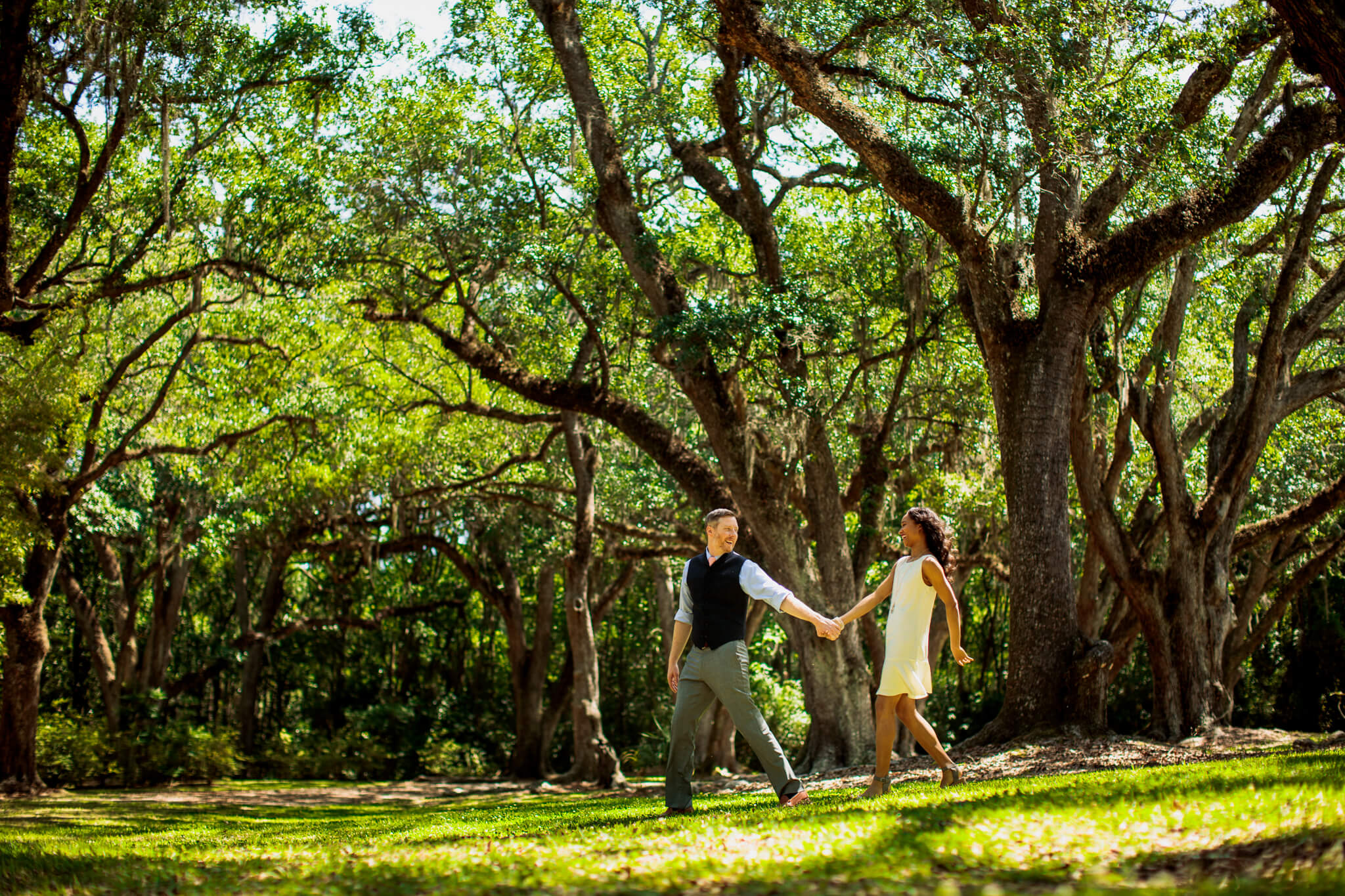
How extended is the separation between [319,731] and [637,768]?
25.9 feet

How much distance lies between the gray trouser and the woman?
2.18ft

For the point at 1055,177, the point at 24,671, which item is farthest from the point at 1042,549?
the point at 24,671

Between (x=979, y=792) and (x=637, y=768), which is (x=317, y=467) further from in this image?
(x=979, y=792)

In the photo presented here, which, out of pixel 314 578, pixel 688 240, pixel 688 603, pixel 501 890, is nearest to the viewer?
pixel 501 890

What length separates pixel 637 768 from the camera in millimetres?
25297

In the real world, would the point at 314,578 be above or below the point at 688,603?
above

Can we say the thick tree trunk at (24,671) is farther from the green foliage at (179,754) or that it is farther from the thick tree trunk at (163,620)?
the thick tree trunk at (163,620)

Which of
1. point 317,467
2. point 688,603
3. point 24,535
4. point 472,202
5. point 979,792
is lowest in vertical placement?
point 979,792

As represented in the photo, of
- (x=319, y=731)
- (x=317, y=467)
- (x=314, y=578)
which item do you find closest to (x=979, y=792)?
(x=317, y=467)

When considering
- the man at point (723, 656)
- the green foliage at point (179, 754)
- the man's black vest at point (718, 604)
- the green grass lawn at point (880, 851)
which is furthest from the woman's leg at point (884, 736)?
the green foliage at point (179, 754)

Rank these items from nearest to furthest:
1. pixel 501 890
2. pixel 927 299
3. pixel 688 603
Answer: pixel 501 890
pixel 688 603
pixel 927 299

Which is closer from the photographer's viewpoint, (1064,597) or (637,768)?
(1064,597)

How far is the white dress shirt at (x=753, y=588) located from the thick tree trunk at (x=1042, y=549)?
4.50 meters

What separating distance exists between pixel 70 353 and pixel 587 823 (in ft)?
37.2
